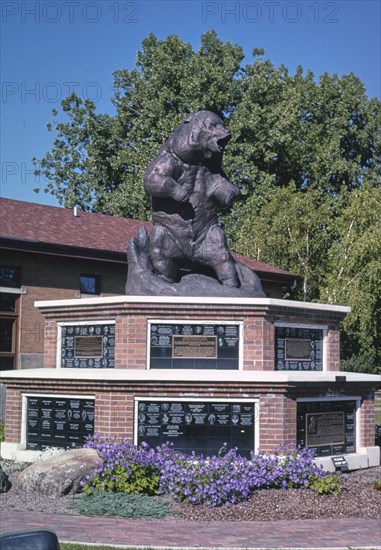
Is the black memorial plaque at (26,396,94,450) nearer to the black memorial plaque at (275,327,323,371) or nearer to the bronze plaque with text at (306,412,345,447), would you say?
the black memorial plaque at (275,327,323,371)

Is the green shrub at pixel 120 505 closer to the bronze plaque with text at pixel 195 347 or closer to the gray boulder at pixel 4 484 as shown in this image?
the gray boulder at pixel 4 484

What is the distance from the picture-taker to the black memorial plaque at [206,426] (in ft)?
40.9

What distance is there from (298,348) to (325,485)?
366 centimetres

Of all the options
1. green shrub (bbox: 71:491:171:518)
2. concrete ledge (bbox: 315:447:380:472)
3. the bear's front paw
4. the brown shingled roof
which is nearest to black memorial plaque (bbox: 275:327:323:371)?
concrete ledge (bbox: 315:447:380:472)

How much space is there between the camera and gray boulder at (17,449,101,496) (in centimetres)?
1045

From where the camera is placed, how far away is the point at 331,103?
42.5 metres

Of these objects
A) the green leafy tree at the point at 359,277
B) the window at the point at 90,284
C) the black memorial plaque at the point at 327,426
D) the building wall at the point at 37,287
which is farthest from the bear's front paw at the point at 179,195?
the green leafy tree at the point at 359,277

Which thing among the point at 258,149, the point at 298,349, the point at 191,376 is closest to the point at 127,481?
the point at 191,376

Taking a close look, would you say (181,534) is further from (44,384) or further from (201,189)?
(201,189)

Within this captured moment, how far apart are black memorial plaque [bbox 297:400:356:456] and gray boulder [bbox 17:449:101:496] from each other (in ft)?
11.9

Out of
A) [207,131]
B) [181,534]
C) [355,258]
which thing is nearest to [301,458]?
[181,534]

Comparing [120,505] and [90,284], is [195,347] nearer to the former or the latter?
[120,505]

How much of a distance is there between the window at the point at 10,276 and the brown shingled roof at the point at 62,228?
90cm

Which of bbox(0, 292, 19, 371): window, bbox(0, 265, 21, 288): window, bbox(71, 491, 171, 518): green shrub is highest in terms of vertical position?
bbox(0, 265, 21, 288): window
